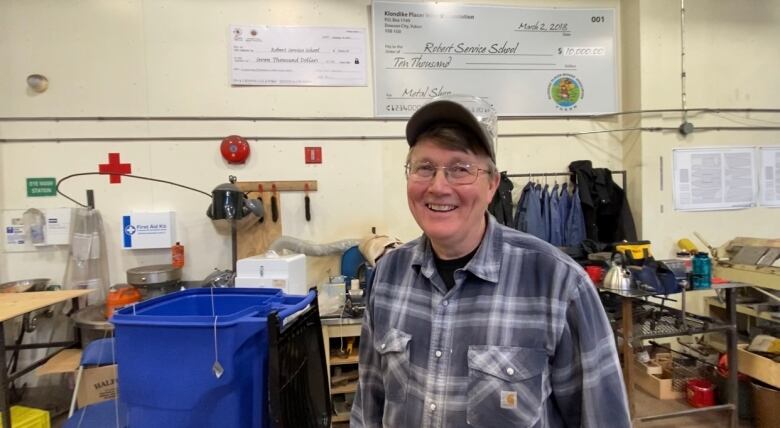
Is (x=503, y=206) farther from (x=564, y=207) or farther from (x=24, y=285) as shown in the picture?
A: (x=24, y=285)

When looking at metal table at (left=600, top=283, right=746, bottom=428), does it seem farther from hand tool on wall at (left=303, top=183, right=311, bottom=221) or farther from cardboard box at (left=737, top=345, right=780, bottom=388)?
hand tool on wall at (left=303, top=183, right=311, bottom=221)

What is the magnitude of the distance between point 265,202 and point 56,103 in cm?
157

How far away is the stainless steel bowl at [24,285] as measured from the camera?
7.95 ft

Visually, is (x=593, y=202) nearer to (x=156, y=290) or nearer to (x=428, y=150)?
(x=428, y=150)

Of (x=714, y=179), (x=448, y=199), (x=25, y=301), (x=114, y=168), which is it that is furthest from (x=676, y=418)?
(x=114, y=168)

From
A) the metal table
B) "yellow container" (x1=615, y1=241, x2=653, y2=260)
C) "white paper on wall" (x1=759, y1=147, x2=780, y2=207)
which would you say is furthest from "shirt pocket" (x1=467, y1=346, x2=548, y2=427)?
"white paper on wall" (x1=759, y1=147, x2=780, y2=207)

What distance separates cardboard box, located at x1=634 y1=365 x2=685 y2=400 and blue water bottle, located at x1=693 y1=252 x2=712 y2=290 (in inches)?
29.5

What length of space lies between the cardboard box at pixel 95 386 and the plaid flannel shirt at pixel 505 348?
205 cm

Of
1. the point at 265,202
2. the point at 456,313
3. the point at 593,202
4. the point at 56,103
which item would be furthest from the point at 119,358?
the point at 593,202

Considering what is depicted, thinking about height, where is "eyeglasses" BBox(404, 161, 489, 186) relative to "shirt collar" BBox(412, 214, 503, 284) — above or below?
above

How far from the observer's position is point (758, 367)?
218 cm

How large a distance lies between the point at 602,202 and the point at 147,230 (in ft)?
10.9

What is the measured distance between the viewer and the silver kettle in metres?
2.07

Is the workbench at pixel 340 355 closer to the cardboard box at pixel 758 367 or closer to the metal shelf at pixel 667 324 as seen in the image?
the metal shelf at pixel 667 324
